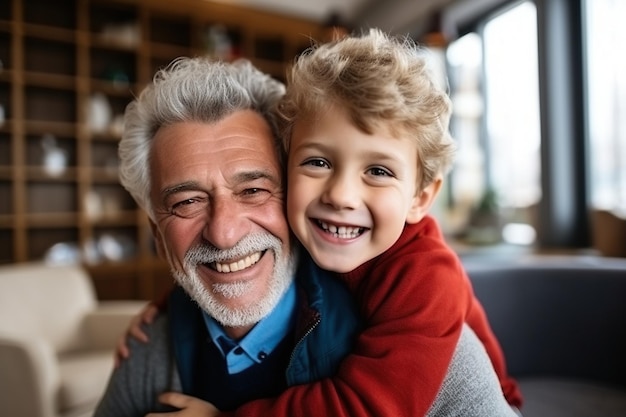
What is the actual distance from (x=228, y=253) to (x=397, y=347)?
1.33ft

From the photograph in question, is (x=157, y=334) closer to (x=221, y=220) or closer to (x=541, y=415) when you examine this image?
(x=221, y=220)

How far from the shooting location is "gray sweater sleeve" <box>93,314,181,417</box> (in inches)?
47.4

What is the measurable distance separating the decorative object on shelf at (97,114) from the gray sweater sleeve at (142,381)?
4089 millimetres

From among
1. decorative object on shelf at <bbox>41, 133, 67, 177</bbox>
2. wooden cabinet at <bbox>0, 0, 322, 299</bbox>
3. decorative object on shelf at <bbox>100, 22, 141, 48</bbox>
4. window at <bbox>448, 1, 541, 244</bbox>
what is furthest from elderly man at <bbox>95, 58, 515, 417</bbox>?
decorative object on shelf at <bbox>100, 22, 141, 48</bbox>

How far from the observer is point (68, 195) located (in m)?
4.95

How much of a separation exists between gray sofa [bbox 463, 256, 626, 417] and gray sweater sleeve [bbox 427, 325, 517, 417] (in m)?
0.83

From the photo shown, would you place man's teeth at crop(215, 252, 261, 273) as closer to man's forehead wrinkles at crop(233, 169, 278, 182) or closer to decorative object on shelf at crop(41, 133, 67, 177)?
man's forehead wrinkles at crop(233, 169, 278, 182)

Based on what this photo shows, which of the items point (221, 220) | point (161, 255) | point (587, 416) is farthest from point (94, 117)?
point (587, 416)

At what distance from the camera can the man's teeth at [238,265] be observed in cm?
107

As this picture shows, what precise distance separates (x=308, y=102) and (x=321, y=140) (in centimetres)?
8

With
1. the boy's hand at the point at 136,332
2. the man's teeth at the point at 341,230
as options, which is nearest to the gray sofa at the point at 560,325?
the man's teeth at the point at 341,230

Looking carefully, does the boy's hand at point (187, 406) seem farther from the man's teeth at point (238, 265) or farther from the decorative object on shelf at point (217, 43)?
the decorative object on shelf at point (217, 43)

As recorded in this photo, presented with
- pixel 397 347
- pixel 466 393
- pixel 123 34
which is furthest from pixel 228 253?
pixel 123 34

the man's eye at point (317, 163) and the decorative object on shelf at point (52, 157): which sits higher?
the decorative object on shelf at point (52, 157)
